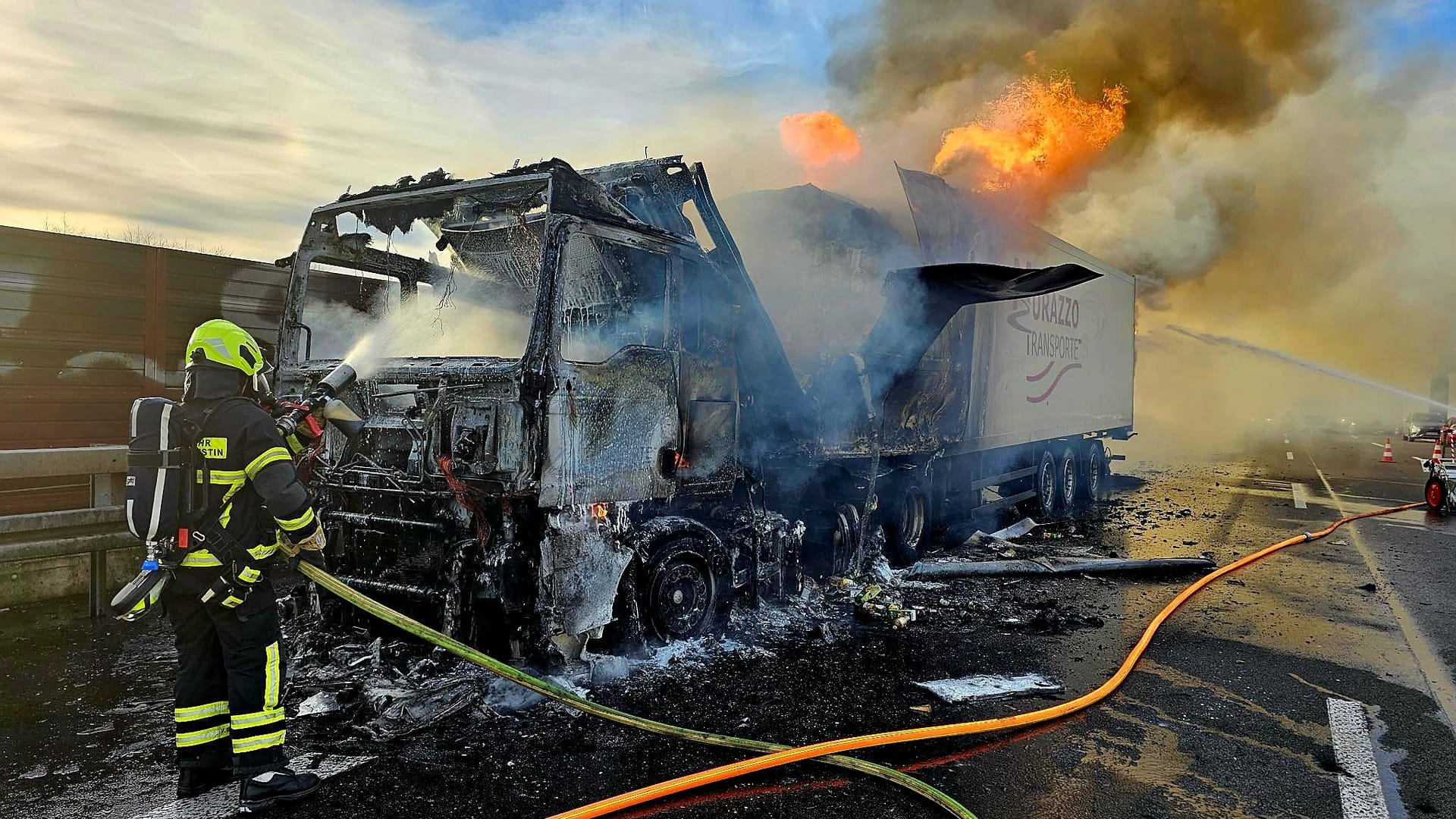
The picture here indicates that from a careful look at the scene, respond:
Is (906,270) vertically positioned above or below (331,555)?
above

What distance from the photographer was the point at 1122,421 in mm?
13789

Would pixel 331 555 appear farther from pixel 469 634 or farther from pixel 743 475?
pixel 743 475

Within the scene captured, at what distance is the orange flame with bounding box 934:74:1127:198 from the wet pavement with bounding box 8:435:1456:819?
439 centimetres

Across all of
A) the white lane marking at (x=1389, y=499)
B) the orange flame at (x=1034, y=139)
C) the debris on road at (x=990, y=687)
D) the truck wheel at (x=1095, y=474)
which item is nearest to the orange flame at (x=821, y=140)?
the orange flame at (x=1034, y=139)

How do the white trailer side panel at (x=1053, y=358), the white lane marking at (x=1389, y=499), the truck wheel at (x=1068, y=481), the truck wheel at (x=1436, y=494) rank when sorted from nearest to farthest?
the white trailer side panel at (x=1053, y=358) < the truck wheel at (x=1436, y=494) < the truck wheel at (x=1068, y=481) < the white lane marking at (x=1389, y=499)

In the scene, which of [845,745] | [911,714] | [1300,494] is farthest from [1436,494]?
[845,745]

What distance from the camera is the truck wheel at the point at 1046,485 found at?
34.9 feet

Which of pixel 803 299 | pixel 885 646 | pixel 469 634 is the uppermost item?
pixel 803 299

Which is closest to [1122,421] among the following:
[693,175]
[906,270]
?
[906,270]

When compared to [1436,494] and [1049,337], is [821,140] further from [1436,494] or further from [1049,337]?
[1436,494]

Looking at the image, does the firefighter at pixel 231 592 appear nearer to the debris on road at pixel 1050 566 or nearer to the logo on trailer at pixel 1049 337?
the debris on road at pixel 1050 566

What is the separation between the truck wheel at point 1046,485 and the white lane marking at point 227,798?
920cm

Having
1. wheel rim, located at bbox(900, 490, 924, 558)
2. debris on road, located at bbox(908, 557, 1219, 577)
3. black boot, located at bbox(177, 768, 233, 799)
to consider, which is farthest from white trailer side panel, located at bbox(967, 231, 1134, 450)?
black boot, located at bbox(177, 768, 233, 799)

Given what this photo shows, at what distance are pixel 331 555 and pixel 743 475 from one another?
8.34 ft
